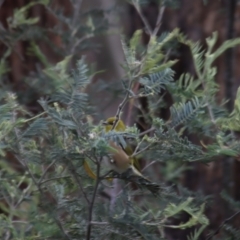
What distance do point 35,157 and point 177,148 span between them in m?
0.35

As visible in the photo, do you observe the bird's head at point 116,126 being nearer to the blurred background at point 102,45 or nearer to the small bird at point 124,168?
the small bird at point 124,168

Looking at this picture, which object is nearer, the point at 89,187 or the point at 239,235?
the point at 89,187

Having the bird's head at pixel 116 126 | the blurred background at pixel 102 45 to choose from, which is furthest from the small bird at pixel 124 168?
the blurred background at pixel 102 45

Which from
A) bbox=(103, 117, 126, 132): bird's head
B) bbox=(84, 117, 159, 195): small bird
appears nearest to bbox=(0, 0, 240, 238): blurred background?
bbox=(103, 117, 126, 132): bird's head

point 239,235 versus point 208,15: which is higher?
point 208,15

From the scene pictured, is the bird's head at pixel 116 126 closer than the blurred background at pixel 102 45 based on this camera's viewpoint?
Yes

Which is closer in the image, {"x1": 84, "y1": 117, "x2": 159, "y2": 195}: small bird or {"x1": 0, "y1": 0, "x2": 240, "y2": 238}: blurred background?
{"x1": 84, "y1": 117, "x2": 159, "y2": 195}: small bird

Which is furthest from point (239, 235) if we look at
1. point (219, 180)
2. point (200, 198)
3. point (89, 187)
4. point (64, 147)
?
point (219, 180)

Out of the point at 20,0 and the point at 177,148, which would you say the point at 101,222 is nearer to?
the point at 177,148

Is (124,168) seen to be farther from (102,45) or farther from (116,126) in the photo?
(102,45)

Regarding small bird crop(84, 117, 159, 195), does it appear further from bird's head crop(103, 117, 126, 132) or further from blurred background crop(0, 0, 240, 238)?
blurred background crop(0, 0, 240, 238)

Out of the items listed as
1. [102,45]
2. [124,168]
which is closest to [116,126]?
[124,168]

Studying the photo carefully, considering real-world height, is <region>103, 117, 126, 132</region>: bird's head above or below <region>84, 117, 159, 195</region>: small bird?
above

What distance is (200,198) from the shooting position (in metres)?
1.68
